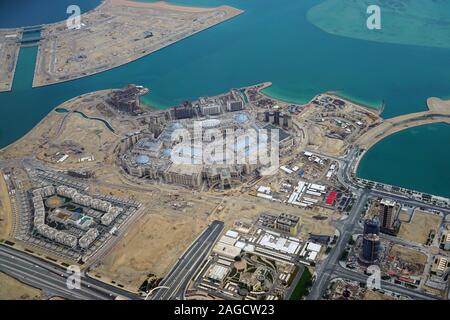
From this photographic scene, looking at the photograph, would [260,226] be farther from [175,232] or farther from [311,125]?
[311,125]

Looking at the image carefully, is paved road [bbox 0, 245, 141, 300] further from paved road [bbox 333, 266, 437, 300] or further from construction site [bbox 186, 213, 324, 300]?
paved road [bbox 333, 266, 437, 300]

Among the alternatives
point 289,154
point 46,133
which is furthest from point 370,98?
point 46,133

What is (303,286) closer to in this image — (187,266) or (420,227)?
(187,266)

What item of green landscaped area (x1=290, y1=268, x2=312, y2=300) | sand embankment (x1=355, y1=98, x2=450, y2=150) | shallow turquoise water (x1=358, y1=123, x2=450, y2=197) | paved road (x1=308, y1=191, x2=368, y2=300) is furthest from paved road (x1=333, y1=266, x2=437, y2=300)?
sand embankment (x1=355, y1=98, x2=450, y2=150)

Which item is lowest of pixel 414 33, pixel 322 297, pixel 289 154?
pixel 322 297

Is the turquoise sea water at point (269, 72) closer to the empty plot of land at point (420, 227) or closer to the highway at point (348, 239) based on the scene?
the highway at point (348, 239)

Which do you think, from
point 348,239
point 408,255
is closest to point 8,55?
point 348,239
